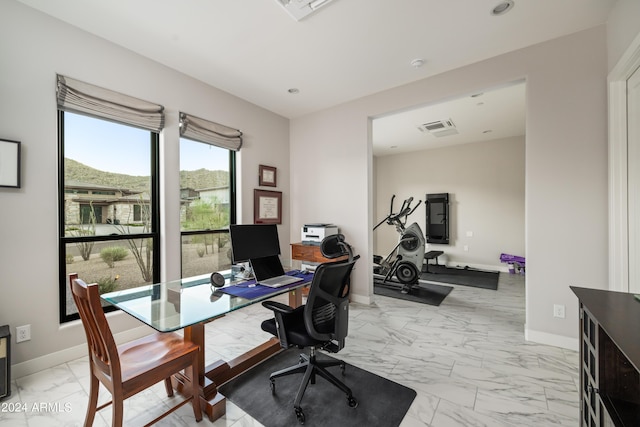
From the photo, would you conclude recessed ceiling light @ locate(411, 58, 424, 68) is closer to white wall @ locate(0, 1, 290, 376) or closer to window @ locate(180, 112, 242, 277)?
window @ locate(180, 112, 242, 277)

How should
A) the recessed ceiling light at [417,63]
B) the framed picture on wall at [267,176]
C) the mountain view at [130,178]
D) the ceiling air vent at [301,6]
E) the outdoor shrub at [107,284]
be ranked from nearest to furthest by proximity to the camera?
the ceiling air vent at [301,6] < the mountain view at [130,178] < the outdoor shrub at [107,284] < the recessed ceiling light at [417,63] < the framed picture on wall at [267,176]

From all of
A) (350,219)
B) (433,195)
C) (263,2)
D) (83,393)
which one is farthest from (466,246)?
(83,393)

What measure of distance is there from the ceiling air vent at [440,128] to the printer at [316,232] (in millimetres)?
2822

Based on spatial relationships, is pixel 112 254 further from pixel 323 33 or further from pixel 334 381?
pixel 323 33

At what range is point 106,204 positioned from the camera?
8.91 ft

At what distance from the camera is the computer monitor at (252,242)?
2.24 meters

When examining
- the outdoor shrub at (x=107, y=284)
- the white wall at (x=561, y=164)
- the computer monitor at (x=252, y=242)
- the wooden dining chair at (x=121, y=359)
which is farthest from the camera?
the outdoor shrub at (x=107, y=284)

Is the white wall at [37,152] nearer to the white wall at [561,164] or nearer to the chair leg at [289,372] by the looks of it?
the chair leg at [289,372]

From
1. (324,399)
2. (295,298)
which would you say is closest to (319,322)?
(324,399)

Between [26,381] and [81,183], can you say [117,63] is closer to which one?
[81,183]

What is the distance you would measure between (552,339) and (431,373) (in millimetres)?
1427

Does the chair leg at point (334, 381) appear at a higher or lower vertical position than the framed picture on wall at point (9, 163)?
lower

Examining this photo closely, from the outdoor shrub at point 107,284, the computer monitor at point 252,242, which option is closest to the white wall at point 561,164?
the computer monitor at point 252,242

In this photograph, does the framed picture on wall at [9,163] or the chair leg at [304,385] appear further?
the framed picture on wall at [9,163]
